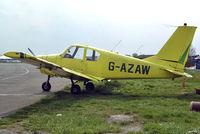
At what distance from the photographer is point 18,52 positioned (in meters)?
8.38

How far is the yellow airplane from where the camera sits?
9945mm

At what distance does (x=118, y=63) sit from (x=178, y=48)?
8.93ft

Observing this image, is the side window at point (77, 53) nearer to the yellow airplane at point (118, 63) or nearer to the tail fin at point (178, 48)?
the yellow airplane at point (118, 63)

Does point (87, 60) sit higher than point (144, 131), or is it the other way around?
point (87, 60)

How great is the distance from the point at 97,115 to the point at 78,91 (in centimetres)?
425

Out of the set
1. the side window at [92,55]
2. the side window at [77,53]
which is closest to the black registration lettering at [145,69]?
the side window at [92,55]

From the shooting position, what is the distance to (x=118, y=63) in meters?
10.5

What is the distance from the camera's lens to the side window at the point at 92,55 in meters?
10.9

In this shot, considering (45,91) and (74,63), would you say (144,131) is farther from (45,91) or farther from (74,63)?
(45,91)

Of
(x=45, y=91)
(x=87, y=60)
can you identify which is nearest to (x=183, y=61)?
(x=87, y=60)

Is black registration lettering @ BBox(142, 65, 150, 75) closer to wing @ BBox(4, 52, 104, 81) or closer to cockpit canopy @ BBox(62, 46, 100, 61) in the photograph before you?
wing @ BBox(4, 52, 104, 81)

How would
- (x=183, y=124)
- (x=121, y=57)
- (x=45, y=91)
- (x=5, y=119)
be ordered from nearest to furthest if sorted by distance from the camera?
(x=183, y=124), (x=5, y=119), (x=121, y=57), (x=45, y=91)

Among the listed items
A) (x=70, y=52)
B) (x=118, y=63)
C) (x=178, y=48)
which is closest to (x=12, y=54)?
(x=70, y=52)

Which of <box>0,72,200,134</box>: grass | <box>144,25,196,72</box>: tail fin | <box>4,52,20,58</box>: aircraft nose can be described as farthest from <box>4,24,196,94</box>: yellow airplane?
<box>0,72,200,134</box>: grass
